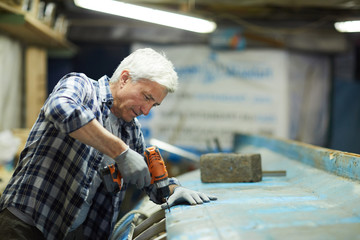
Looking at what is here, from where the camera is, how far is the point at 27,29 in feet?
14.9

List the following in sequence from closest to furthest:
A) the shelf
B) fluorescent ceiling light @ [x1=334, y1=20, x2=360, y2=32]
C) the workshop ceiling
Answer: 1. the shelf
2. fluorescent ceiling light @ [x1=334, y1=20, x2=360, y2=32]
3. the workshop ceiling

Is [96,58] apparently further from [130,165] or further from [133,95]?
[130,165]

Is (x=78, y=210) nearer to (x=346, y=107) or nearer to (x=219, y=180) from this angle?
A: (x=219, y=180)

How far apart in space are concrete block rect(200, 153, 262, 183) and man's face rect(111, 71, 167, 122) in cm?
87

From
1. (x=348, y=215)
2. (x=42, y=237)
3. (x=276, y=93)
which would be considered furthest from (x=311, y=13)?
(x=42, y=237)

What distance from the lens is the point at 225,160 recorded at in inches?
114

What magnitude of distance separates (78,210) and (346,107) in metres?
6.53

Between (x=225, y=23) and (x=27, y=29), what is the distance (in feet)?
11.9

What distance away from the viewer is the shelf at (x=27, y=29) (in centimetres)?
382

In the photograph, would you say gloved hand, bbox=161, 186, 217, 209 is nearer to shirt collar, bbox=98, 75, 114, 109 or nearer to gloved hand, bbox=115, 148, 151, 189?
gloved hand, bbox=115, 148, 151, 189

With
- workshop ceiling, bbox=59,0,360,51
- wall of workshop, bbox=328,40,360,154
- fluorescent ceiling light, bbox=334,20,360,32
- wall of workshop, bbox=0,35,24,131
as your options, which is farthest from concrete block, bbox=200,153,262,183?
wall of workshop, bbox=328,40,360,154

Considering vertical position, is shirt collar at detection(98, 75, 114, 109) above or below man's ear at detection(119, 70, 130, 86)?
below

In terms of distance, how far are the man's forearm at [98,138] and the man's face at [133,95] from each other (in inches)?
16.6

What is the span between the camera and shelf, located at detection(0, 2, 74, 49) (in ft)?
12.5
